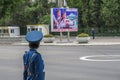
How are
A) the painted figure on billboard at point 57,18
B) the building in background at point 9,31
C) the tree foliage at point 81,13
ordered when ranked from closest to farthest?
1. the painted figure on billboard at point 57,18
2. the tree foliage at point 81,13
3. the building in background at point 9,31

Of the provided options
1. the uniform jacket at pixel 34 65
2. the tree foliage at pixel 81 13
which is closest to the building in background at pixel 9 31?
the tree foliage at pixel 81 13

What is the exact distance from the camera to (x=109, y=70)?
59.3 feet

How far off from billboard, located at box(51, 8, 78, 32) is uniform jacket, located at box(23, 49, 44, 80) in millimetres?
44403

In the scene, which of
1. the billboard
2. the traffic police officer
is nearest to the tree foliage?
the billboard

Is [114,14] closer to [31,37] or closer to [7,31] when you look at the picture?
[7,31]

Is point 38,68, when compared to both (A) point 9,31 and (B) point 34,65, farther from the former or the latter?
(A) point 9,31

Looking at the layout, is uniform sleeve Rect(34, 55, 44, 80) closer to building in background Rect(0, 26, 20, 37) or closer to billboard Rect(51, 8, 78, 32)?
billboard Rect(51, 8, 78, 32)

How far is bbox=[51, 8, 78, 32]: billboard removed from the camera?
167 feet

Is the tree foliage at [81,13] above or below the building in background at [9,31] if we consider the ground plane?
above

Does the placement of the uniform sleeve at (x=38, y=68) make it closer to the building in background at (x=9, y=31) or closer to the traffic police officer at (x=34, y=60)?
the traffic police officer at (x=34, y=60)

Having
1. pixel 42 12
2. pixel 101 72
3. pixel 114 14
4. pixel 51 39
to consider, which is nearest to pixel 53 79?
pixel 101 72

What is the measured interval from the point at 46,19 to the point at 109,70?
227 ft

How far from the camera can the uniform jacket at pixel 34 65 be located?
20.7 feet

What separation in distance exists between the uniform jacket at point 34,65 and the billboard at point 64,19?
44403mm
